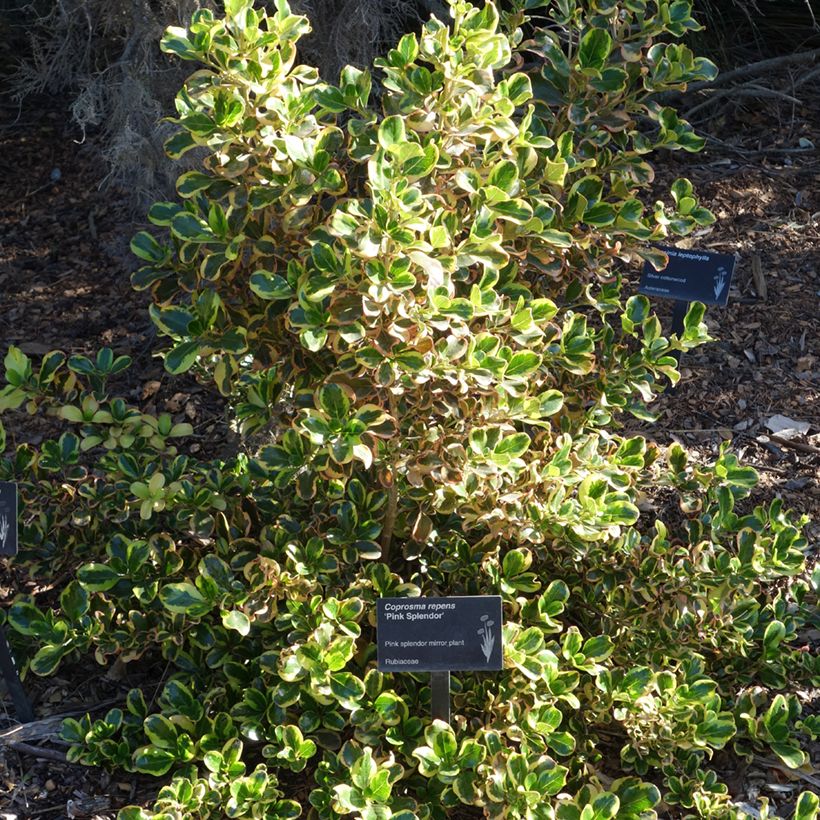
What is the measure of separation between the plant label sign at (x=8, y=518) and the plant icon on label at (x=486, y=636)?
1043mm

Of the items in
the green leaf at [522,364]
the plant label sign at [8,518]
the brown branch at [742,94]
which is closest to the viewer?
the green leaf at [522,364]

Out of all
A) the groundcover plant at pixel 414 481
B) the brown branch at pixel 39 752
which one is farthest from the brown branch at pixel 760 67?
the brown branch at pixel 39 752

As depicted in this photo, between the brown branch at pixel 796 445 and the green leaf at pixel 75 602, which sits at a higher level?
the green leaf at pixel 75 602

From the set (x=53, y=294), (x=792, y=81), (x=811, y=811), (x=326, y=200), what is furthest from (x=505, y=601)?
(x=792, y=81)

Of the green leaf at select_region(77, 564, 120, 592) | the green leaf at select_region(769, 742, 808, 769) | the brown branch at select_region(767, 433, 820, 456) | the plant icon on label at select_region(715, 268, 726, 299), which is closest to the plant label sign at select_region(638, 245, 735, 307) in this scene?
the plant icon on label at select_region(715, 268, 726, 299)

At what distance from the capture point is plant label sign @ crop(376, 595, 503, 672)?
2271mm

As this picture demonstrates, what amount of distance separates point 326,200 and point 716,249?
70.9 inches

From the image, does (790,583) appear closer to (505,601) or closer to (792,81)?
(505,601)

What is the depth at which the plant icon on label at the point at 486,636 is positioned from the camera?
7.45 feet

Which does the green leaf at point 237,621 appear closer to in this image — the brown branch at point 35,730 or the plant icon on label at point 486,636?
the plant icon on label at point 486,636

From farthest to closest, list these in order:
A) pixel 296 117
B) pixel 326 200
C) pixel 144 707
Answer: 1. pixel 326 200
2. pixel 144 707
3. pixel 296 117

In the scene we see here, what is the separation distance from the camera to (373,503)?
2516 millimetres

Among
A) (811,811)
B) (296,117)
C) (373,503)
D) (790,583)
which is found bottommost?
(790,583)

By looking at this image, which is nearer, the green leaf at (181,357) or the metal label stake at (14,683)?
the green leaf at (181,357)
